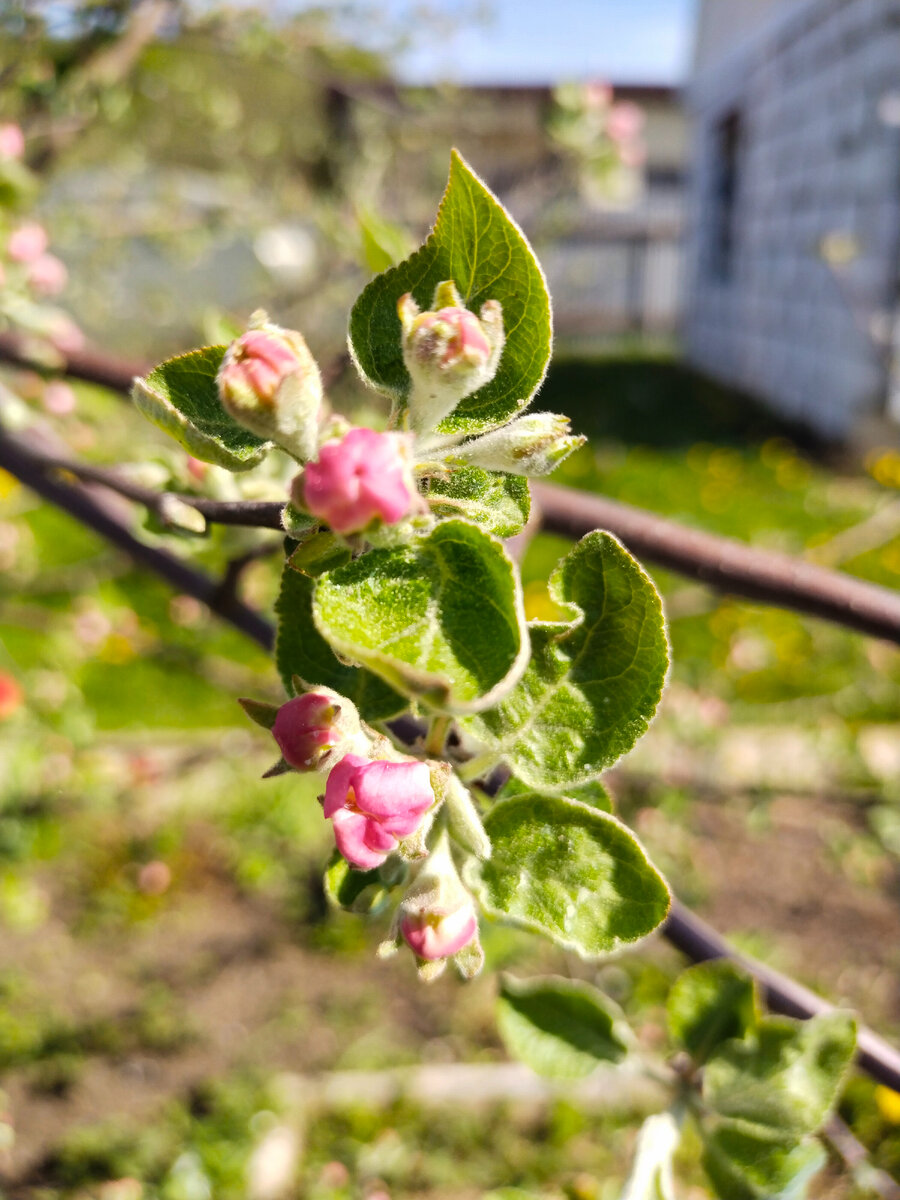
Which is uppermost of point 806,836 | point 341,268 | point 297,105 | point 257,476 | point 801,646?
point 297,105

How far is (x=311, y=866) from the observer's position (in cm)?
223

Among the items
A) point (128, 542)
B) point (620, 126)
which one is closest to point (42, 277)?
point (128, 542)

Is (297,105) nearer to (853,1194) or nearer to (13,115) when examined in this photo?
(13,115)

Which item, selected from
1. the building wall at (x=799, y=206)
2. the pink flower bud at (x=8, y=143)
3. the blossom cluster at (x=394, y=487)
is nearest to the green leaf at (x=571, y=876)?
the blossom cluster at (x=394, y=487)

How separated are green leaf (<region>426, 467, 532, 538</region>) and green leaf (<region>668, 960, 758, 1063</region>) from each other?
306 millimetres

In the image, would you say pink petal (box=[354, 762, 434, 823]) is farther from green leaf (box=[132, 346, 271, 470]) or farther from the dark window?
the dark window

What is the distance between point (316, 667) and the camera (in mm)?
381

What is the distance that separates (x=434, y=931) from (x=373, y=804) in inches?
2.8

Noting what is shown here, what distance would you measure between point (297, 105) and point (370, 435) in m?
7.50

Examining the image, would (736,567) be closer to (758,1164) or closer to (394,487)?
(758,1164)

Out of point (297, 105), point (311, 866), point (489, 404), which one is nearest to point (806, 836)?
point (311, 866)

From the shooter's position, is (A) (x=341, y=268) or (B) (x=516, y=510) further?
(A) (x=341, y=268)

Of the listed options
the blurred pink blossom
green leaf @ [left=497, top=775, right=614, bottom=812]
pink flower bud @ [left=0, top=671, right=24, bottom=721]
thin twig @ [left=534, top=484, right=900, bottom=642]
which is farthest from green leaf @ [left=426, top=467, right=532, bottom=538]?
the blurred pink blossom

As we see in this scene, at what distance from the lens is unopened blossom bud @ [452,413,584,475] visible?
0.99 ft
